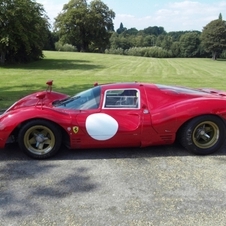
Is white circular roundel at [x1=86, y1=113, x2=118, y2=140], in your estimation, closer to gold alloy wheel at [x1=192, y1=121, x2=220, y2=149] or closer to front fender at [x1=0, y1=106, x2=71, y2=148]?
front fender at [x1=0, y1=106, x2=71, y2=148]

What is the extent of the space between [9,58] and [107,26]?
4599 cm

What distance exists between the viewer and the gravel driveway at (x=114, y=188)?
289 centimetres

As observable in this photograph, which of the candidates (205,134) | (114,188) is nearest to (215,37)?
(205,134)

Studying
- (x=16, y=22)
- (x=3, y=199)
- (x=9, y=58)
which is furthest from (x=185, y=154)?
(x=9, y=58)

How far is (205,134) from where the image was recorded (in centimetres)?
456

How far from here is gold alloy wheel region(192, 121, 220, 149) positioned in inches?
178

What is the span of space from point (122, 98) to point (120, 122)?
0.43 meters

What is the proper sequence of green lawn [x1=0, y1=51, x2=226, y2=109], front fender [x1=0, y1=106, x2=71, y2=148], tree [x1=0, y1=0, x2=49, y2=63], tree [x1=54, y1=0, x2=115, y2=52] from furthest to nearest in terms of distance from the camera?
tree [x1=54, y1=0, x2=115, y2=52], tree [x1=0, y1=0, x2=49, y2=63], green lawn [x1=0, y1=51, x2=226, y2=109], front fender [x1=0, y1=106, x2=71, y2=148]

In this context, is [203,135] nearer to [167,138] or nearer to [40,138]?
[167,138]

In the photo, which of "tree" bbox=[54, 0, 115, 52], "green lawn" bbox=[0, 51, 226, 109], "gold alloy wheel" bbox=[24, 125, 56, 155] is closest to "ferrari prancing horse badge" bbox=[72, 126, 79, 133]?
"gold alloy wheel" bbox=[24, 125, 56, 155]

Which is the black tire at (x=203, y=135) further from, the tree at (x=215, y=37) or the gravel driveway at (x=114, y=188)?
the tree at (x=215, y=37)

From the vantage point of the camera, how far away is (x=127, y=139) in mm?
4406

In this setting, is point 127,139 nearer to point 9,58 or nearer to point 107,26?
point 9,58

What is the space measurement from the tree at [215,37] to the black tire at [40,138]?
202 ft
